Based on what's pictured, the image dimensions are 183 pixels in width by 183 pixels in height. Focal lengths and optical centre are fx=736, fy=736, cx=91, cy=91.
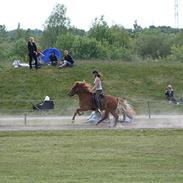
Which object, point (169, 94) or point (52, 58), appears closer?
point (169, 94)

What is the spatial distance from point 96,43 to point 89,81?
4077cm

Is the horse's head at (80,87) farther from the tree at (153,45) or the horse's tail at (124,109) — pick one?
the tree at (153,45)

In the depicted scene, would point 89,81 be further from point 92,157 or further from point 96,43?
point 96,43

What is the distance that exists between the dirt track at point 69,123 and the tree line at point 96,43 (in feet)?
151

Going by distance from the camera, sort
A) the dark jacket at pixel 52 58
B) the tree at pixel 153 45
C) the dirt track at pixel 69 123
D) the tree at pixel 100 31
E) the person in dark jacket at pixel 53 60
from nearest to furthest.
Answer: the dirt track at pixel 69 123, the dark jacket at pixel 52 58, the person in dark jacket at pixel 53 60, the tree at pixel 100 31, the tree at pixel 153 45

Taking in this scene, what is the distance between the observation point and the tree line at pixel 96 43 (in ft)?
276

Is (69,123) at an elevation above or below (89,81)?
below

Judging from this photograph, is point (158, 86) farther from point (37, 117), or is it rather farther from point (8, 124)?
point (8, 124)

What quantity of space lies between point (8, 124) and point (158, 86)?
53.7 ft

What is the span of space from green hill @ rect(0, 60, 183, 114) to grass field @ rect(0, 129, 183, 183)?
15999 millimetres

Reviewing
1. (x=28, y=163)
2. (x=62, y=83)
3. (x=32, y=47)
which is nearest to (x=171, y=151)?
(x=28, y=163)

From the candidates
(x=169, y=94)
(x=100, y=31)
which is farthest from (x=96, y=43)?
(x=169, y=94)

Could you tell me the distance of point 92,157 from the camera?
17406 millimetres

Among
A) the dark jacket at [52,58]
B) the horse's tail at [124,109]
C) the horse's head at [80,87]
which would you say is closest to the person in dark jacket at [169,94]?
the dark jacket at [52,58]
